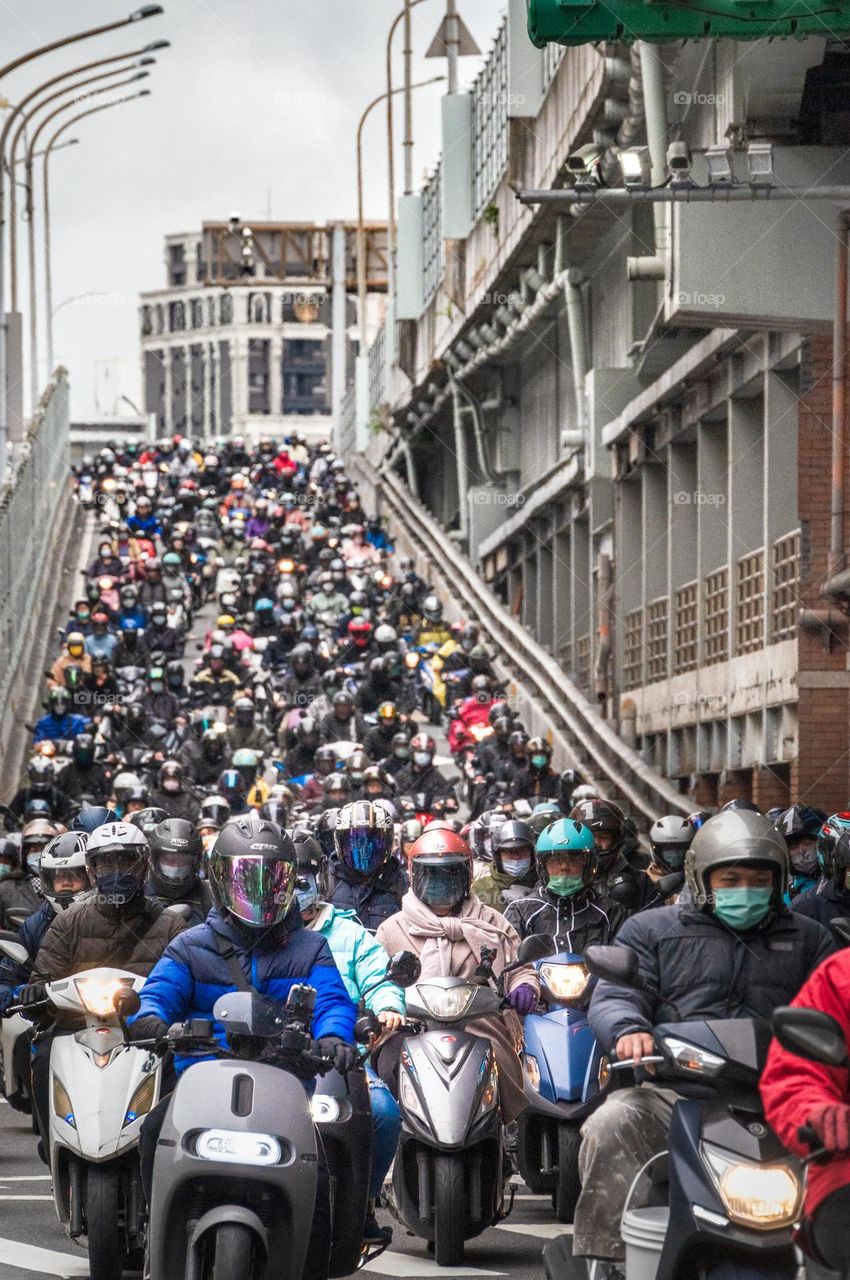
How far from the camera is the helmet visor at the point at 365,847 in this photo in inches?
507

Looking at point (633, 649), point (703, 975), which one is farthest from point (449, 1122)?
point (633, 649)

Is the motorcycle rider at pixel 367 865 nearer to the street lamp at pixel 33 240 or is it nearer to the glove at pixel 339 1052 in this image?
the glove at pixel 339 1052

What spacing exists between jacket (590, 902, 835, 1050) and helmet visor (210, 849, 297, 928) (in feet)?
4.21

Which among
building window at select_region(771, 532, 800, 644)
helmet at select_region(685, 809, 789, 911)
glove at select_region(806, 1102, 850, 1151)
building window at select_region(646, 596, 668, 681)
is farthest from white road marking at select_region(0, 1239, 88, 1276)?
building window at select_region(646, 596, 668, 681)

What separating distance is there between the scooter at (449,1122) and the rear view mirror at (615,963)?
2.87m

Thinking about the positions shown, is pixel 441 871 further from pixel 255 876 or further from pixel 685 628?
pixel 685 628

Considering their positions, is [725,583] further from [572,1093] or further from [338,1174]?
[338,1174]

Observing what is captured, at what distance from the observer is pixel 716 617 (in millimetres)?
27000

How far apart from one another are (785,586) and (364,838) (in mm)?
10827

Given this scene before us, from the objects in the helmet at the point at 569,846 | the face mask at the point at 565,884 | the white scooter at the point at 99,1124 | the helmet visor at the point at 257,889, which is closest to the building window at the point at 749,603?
the helmet at the point at 569,846

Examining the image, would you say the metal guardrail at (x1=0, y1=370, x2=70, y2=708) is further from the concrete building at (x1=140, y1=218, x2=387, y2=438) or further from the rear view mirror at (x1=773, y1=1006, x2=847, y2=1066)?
the concrete building at (x1=140, y1=218, x2=387, y2=438)

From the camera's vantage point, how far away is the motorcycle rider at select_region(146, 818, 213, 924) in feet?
42.3

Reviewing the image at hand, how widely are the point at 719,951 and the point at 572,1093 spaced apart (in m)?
Result: 3.63

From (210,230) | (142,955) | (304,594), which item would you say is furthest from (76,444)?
(142,955)
